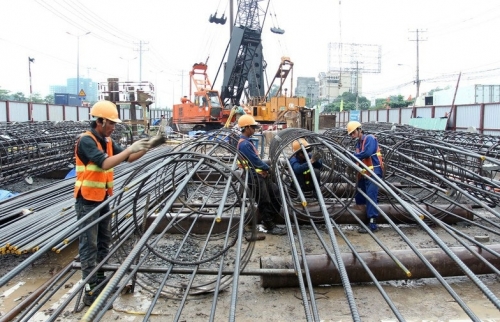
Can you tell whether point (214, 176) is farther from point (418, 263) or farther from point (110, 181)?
point (418, 263)

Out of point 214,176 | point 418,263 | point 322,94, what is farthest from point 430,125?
point 322,94

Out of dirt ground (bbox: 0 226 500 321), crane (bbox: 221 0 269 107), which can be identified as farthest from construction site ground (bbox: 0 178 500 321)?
crane (bbox: 221 0 269 107)

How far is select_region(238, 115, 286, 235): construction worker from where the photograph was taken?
4.95 m

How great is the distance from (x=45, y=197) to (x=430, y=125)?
16.5 meters

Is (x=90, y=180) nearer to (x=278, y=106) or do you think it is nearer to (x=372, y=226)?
(x=372, y=226)

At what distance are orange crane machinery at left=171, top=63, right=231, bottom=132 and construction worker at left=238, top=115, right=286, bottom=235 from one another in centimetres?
1228

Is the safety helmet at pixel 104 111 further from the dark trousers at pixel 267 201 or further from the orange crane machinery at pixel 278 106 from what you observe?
the orange crane machinery at pixel 278 106

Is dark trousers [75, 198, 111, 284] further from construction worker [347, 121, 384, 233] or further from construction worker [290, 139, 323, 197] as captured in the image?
construction worker [347, 121, 384, 233]

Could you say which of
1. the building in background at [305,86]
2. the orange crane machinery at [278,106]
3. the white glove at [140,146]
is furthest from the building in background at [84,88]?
the white glove at [140,146]

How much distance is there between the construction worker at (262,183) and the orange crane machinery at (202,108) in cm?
1228

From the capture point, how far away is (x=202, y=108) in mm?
17406

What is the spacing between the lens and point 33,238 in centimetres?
380

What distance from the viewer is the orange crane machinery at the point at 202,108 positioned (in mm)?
17359

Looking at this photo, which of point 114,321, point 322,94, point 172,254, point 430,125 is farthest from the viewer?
point 322,94
